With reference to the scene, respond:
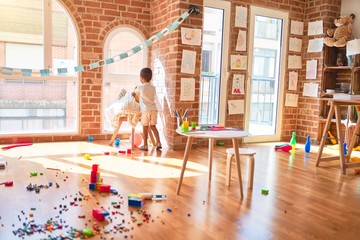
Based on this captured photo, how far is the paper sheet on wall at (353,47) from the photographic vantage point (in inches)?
200

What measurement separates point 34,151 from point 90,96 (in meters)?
1.26

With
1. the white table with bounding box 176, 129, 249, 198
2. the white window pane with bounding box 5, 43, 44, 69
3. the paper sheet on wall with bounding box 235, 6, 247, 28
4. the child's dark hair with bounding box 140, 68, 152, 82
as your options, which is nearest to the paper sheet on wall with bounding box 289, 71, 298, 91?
the paper sheet on wall with bounding box 235, 6, 247, 28

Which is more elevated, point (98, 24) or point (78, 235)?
point (98, 24)

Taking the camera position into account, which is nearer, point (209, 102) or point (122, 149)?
point (122, 149)

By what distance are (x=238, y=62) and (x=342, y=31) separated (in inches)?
65.9

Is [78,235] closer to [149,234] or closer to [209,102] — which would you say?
[149,234]

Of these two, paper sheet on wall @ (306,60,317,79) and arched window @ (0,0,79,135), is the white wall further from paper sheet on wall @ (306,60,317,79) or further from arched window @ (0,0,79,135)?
arched window @ (0,0,79,135)

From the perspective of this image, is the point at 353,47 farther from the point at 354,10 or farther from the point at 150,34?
the point at 150,34

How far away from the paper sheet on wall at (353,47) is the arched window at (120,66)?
310 cm

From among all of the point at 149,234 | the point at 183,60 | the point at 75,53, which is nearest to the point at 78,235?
the point at 149,234

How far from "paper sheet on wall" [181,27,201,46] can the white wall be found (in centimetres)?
260

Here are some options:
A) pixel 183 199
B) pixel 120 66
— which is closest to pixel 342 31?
pixel 120 66

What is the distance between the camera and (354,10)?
221 inches

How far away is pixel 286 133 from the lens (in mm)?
6113
